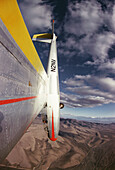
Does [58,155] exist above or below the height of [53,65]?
below

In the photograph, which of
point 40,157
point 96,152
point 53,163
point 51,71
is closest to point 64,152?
point 53,163

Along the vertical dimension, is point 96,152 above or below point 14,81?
below

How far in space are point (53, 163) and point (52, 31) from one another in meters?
145

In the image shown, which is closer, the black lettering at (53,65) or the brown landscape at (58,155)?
the black lettering at (53,65)

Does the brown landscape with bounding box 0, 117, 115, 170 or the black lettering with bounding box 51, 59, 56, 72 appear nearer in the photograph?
the black lettering with bounding box 51, 59, 56, 72

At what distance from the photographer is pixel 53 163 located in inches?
4368

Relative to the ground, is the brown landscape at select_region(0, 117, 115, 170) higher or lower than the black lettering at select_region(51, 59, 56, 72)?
lower

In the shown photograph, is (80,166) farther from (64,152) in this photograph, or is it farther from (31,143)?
(31,143)

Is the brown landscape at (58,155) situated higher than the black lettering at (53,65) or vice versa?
the black lettering at (53,65)

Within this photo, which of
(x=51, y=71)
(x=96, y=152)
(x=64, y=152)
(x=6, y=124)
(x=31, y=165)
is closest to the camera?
(x=6, y=124)

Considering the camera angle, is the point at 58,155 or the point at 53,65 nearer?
the point at 53,65

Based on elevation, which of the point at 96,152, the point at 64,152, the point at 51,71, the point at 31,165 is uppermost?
the point at 51,71

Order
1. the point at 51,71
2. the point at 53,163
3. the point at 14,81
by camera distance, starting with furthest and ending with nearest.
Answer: the point at 53,163
the point at 51,71
the point at 14,81

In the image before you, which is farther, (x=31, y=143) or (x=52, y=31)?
(x=31, y=143)
